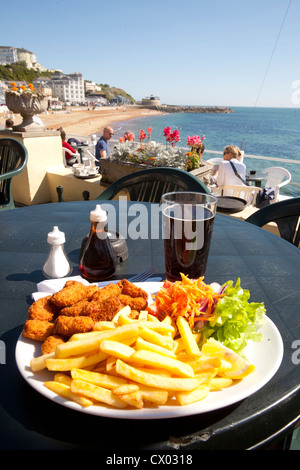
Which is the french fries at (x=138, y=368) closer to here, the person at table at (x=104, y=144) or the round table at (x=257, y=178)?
the round table at (x=257, y=178)

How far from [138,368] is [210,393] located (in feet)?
0.55

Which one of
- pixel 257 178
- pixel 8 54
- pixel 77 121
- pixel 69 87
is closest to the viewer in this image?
pixel 257 178

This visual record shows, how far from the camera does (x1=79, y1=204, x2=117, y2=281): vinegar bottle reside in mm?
1238

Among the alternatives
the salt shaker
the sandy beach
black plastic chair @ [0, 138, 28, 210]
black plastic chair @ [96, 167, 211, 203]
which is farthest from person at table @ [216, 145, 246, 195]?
the sandy beach

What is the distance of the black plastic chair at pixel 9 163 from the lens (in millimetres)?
3453

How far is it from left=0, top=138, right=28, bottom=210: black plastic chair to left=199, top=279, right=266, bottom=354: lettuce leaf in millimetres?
3085

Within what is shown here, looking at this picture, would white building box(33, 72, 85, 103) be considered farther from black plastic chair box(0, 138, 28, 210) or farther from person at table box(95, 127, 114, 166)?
black plastic chair box(0, 138, 28, 210)

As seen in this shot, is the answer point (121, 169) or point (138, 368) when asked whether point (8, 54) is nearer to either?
point (121, 169)

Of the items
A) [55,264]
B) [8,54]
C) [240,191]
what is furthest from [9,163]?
[8,54]

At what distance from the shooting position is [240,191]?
5.79 metres

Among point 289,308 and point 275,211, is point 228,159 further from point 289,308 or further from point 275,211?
point 289,308

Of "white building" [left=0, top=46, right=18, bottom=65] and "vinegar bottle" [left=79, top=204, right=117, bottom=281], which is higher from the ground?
"white building" [left=0, top=46, right=18, bottom=65]

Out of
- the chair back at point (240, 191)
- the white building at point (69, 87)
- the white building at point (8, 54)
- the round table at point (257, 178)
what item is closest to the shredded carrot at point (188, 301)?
the chair back at point (240, 191)
